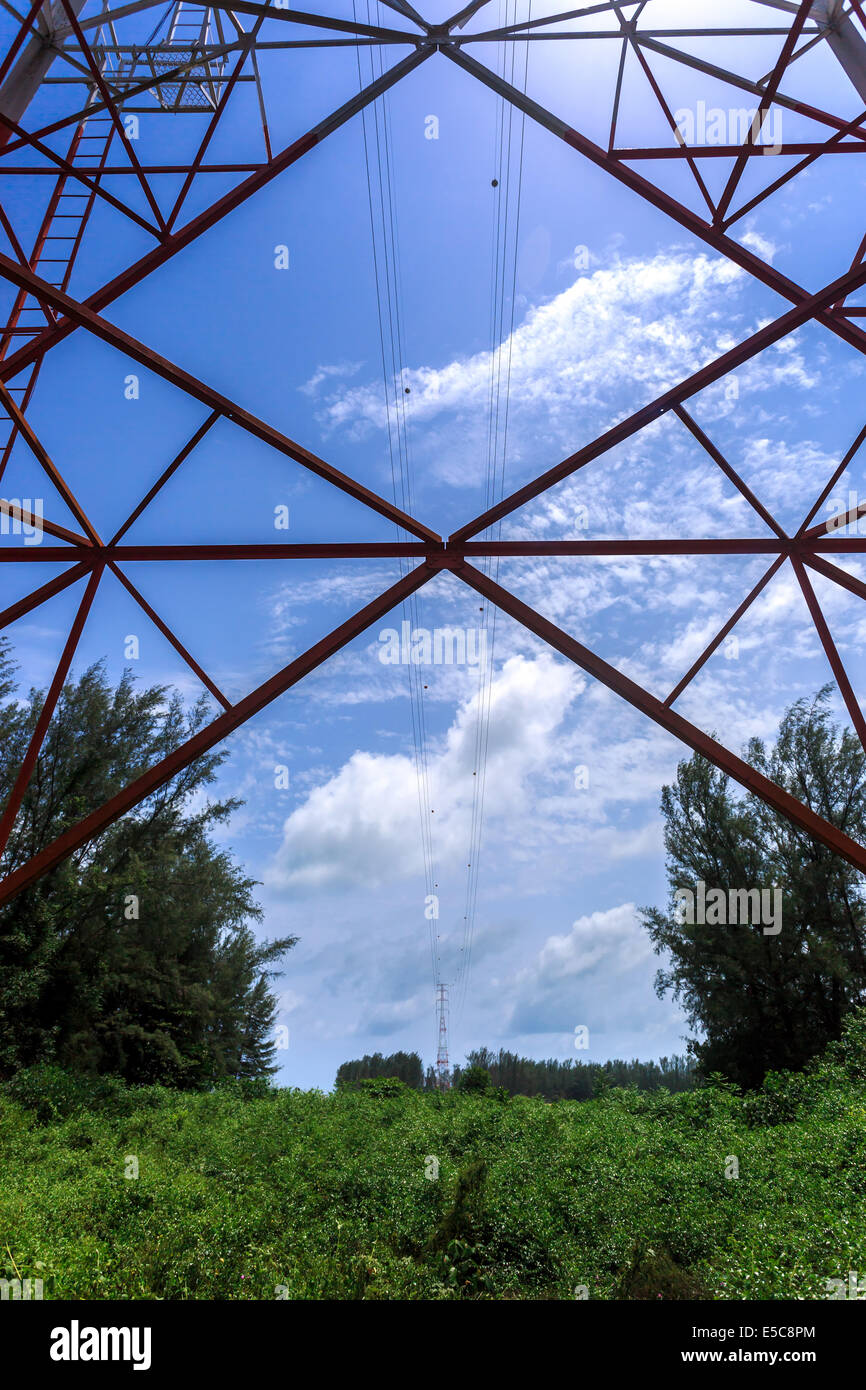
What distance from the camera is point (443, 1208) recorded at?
33.0 feet

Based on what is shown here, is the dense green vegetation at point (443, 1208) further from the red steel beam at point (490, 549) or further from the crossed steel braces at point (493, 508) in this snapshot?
the red steel beam at point (490, 549)

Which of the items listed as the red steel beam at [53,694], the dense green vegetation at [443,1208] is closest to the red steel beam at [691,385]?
the red steel beam at [53,694]

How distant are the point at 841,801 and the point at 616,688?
2308 centimetres

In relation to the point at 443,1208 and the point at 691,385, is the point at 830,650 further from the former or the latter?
the point at 443,1208

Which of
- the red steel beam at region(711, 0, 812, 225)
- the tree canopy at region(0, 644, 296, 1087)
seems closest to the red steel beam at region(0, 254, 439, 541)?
the red steel beam at region(711, 0, 812, 225)

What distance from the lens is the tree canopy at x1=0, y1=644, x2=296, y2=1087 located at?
21.7m

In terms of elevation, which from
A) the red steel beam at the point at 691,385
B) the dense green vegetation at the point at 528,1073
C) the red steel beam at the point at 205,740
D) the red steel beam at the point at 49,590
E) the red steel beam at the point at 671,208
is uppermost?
the red steel beam at the point at 671,208

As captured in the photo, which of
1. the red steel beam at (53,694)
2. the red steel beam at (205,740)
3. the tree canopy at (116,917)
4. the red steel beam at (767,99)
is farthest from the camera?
the tree canopy at (116,917)

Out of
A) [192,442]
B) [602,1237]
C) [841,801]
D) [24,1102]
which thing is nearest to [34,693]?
[24,1102]

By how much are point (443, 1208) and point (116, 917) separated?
16.7 meters

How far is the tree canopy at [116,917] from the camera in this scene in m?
21.7

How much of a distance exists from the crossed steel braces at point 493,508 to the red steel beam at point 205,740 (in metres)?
0.02

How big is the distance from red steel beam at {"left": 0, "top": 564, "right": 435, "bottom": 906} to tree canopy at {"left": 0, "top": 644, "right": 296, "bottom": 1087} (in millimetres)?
16625
